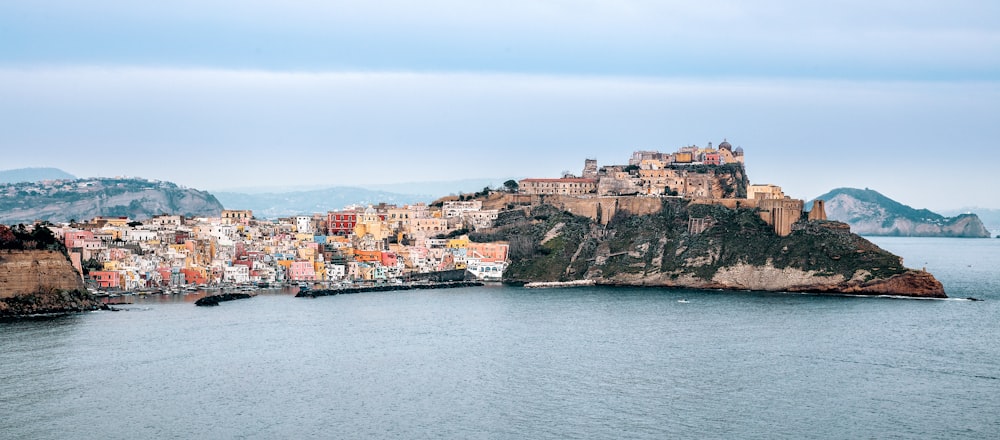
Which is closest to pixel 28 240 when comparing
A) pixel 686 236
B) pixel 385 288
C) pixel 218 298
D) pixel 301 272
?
pixel 218 298

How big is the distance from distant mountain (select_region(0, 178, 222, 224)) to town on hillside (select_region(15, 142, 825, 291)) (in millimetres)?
61175

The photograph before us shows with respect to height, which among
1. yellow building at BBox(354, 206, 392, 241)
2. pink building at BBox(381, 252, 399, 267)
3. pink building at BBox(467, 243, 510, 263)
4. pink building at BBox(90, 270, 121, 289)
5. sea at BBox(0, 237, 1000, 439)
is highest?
yellow building at BBox(354, 206, 392, 241)

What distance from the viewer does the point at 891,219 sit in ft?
580

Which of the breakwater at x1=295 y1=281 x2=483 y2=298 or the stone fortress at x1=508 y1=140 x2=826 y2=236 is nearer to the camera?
the breakwater at x1=295 y1=281 x2=483 y2=298

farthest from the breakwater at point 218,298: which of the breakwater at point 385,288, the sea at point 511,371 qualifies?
the breakwater at point 385,288

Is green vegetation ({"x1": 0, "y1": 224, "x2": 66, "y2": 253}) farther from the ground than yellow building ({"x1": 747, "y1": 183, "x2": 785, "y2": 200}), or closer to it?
closer to it

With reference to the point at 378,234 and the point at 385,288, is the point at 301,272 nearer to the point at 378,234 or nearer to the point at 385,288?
the point at 385,288

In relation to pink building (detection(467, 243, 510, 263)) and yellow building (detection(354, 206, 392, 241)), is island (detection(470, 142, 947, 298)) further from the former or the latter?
yellow building (detection(354, 206, 392, 241))

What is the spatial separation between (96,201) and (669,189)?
286 feet

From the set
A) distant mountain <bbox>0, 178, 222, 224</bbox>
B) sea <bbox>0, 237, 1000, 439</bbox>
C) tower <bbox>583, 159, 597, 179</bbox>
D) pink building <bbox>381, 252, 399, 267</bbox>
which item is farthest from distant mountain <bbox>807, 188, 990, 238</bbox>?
sea <bbox>0, 237, 1000, 439</bbox>

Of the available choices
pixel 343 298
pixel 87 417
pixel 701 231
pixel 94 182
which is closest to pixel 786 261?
pixel 701 231

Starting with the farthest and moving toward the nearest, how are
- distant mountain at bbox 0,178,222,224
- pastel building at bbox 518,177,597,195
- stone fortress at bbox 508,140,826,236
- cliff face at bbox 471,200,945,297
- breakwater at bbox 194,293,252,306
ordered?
distant mountain at bbox 0,178,222,224, pastel building at bbox 518,177,597,195, stone fortress at bbox 508,140,826,236, cliff face at bbox 471,200,945,297, breakwater at bbox 194,293,252,306

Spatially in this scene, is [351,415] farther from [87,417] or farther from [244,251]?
[244,251]

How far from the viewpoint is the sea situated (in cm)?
2794
